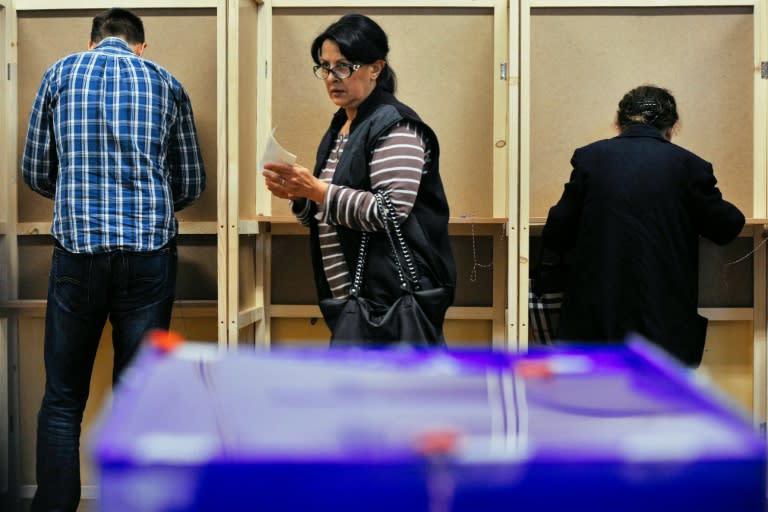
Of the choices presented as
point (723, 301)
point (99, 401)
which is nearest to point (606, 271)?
point (723, 301)

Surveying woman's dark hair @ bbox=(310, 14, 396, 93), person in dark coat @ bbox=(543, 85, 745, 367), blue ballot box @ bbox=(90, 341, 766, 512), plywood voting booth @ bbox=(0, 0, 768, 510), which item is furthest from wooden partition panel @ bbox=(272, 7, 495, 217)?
blue ballot box @ bbox=(90, 341, 766, 512)

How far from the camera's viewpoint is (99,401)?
3.02 m

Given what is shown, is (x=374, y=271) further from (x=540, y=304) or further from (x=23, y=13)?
(x=23, y=13)

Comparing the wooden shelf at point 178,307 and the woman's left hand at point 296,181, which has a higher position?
the woman's left hand at point 296,181

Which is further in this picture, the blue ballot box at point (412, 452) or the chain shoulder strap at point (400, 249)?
the chain shoulder strap at point (400, 249)

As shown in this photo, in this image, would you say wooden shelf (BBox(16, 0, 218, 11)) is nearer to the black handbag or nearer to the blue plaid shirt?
the blue plaid shirt

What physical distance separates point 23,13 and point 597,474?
9.17ft

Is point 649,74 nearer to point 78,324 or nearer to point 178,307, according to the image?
point 178,307

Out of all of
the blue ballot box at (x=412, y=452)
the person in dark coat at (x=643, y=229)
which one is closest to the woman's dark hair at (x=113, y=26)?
the person in dark coat at (x=643, y=229)

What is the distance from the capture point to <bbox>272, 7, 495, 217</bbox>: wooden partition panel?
293cm

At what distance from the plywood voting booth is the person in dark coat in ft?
1.49

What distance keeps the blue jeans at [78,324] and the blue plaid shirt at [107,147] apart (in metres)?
0.05

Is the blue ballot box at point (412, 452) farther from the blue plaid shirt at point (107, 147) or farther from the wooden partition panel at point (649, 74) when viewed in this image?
the wooden partition panel at point (649, 74)

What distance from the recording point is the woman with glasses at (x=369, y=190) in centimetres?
183
